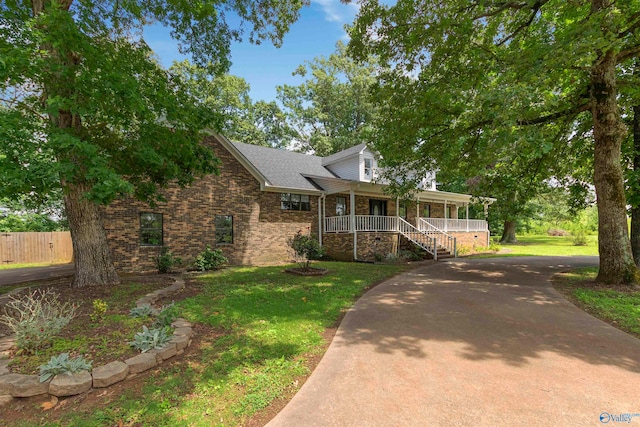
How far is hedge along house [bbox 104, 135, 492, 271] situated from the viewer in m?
11.6

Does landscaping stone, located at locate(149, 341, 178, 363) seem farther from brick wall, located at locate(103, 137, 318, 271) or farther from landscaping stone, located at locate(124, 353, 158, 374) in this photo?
brick wall, located at locate(103, 137, 318, 271)

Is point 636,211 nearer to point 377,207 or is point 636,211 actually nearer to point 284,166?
point 377,207

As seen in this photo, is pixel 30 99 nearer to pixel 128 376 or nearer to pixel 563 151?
pixel 128 376

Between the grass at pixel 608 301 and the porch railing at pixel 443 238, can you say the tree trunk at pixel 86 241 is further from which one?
the porch railing at pixel 443 238

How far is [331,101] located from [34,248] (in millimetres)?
27523

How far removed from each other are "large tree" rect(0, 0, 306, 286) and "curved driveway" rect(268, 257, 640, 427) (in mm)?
4979

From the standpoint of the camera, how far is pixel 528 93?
21.0ft

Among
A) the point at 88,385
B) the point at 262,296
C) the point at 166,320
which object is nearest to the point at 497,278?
the point at 262,296

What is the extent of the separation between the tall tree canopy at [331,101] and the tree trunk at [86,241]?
2545 cm

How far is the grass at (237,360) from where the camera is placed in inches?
111

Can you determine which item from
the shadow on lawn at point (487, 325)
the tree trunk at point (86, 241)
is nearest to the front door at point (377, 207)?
the shadow on lawn at point (487, 325)

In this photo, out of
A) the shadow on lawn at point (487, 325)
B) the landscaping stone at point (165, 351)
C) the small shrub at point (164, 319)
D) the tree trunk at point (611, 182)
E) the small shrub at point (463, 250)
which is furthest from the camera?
the small shrub at point (463, 250)

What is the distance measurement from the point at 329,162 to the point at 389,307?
14.7 metres

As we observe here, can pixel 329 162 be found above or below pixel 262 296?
above
